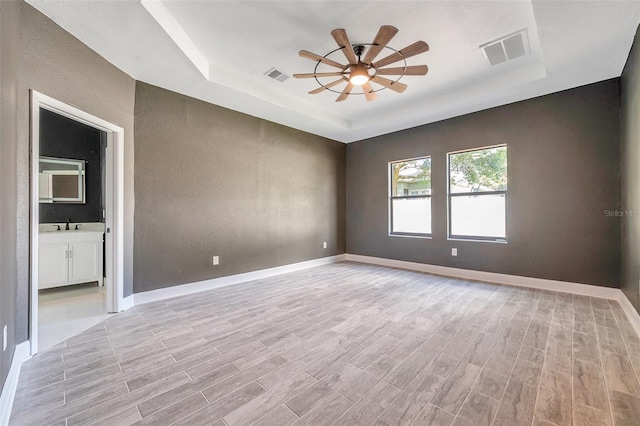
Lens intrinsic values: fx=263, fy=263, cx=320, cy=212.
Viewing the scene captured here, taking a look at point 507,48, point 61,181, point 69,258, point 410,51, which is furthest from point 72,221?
point 507,48

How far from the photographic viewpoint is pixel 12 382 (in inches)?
65.9

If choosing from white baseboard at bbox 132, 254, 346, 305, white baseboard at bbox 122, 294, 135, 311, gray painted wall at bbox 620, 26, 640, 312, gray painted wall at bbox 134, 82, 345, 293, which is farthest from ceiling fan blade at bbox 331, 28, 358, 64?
white baseboard at bbox 122, 294, 135, 311

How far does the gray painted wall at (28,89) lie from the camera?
6.10 ft

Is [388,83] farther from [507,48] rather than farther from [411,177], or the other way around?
[411,177]

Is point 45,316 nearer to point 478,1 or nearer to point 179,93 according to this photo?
point 179,93

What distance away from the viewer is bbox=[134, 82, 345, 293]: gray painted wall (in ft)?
11.2

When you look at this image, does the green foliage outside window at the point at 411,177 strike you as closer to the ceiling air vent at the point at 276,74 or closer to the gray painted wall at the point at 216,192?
the gray painted wall at the point at 216,192

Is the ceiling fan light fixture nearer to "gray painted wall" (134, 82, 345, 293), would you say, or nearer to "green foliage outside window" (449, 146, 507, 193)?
"gray painted wall" (134, 82, 345, 293)

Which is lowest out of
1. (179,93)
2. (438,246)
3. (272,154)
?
(438,246)

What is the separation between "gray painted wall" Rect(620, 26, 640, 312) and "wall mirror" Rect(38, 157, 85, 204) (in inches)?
285

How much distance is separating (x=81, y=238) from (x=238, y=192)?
2.29 metres

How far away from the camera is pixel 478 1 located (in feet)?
7.68

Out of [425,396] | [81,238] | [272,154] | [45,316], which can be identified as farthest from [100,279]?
[425,396]

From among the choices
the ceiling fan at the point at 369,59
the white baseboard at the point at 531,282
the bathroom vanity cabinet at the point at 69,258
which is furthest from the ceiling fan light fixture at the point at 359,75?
the bathroom vanity cabinet at the point at 69,258
